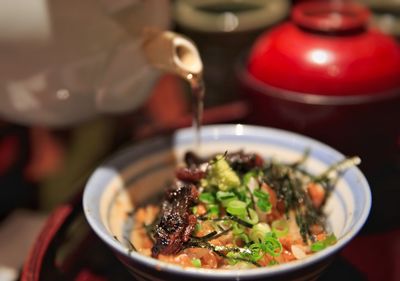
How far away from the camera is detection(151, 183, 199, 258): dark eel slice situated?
92 centimetres

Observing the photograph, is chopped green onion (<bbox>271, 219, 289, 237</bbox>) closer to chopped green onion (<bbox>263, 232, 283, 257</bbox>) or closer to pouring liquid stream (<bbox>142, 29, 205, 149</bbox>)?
chopped green onion (<bbox>263, 232, 283, 257</bbox>)

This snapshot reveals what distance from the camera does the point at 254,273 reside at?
79cm

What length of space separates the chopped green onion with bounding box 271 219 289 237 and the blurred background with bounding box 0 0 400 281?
0.13 meters

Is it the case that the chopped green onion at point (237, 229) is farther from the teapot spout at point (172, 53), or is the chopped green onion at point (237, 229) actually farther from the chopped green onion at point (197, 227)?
the teapot spout at point (172, 53)

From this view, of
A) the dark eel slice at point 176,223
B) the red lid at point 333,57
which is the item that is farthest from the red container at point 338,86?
the dark eel slice at point 176,223

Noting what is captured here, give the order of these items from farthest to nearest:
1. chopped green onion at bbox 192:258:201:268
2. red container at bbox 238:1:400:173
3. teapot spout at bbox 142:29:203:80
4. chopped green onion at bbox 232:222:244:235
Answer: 1. red container at bbox 238:1:400:173
2. teapot spout at bbox 142:29:203:80
3. chopped green onion at bbox 232:222:244:235
4. chopped green onion at bbox 192:258:201:268

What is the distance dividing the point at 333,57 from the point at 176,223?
2.10 ft

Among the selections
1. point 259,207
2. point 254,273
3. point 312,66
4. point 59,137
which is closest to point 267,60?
point 312,66

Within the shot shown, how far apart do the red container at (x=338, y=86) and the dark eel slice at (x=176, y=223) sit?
0.44m

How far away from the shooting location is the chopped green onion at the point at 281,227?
1021 mm

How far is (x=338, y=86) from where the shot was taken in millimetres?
1290

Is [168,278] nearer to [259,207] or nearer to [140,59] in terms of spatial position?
[259,207]

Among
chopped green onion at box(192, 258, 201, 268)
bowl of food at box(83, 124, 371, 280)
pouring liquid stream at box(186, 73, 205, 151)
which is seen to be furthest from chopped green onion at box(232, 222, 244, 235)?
pouring liquid stream at box(186, 73, 205, 151)

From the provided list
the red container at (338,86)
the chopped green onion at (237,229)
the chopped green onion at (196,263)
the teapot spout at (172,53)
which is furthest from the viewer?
the red container at (338,86)
